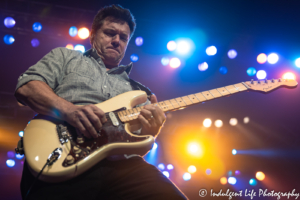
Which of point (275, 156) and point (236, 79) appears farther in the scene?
point (275, 156)

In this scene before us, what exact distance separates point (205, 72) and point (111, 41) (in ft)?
10.3

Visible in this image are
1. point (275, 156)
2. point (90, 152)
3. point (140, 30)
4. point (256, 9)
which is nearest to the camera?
point (90, 152)

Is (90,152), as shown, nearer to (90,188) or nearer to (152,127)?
(90,188)

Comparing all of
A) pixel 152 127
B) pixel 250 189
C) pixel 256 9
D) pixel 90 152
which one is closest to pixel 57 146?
pixel 90 152

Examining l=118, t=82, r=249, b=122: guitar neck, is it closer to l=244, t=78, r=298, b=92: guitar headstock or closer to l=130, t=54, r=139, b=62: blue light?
l=244, t=78, r=298, b=92: guitar headstock

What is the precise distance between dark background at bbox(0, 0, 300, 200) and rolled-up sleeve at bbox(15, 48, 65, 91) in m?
2.59

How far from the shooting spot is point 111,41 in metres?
2.28

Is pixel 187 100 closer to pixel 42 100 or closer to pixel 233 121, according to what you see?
pixel 42 100

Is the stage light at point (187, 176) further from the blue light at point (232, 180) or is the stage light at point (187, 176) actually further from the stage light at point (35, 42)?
the stage light at point (35, 42)

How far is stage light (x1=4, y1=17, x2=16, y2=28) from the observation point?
3812 millimetres

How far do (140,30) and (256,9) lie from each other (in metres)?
2.45

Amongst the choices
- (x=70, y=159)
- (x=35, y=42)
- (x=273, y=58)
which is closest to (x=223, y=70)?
(x=273, y=58)

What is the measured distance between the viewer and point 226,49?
446cm

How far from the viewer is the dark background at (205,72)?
12.4ft
